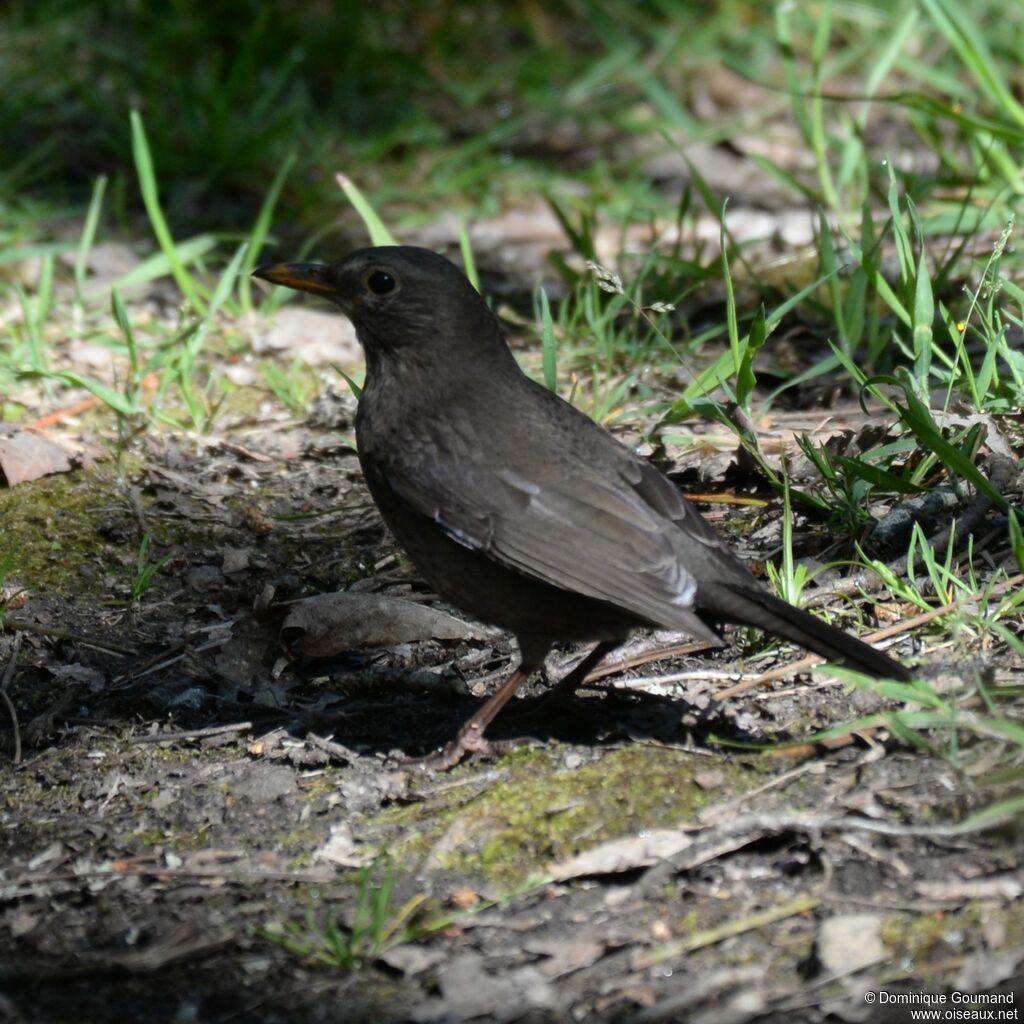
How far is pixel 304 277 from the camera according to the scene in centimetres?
466

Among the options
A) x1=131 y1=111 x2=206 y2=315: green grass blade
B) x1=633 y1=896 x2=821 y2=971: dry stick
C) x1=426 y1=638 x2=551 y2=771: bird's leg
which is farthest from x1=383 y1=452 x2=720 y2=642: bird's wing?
x1=131 y1=111 x2=206 y2=315: green grass blade

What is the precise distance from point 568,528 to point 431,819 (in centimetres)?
85

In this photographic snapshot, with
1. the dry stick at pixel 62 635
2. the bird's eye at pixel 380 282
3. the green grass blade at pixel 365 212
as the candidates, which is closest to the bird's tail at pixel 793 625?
the bird's eye at pixel 380 282

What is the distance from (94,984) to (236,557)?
2.08 metres

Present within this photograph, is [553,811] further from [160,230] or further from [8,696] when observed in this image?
[160,230]

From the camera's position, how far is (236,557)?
16.3 feet

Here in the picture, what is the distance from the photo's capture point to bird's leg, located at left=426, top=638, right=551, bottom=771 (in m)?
3.86

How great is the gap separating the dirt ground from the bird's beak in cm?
91

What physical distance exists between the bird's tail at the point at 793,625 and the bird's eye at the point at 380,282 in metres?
1.46

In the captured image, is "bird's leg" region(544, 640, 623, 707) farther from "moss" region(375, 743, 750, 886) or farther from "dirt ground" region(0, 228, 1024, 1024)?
"moss" region(375, 743, 750, 886)

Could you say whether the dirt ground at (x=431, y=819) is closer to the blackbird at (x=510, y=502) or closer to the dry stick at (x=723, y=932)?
the dry stick at (x=723, y=932)

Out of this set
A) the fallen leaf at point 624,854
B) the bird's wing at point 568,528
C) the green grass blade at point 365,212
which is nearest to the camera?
the fallen leaf at point 624,854

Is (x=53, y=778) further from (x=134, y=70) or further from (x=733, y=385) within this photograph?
(x=134, y=70)

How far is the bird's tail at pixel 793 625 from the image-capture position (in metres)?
3.44
